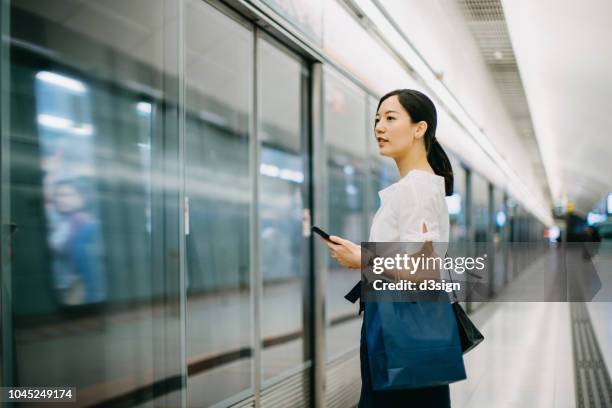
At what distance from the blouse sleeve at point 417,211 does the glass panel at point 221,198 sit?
1954mm

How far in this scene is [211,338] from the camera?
409 centimetres

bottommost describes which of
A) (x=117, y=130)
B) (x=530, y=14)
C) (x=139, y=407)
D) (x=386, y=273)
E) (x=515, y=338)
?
(x=515, y=338)

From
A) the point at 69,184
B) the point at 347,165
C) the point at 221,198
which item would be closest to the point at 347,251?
the point at 69,184

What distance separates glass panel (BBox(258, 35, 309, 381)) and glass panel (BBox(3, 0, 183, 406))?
2.94 ft

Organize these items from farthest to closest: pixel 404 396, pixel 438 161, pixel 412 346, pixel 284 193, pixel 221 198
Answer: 1. pixel 284 193
2. pixel 221 198
3. pixel 438 161
4. pixel 404 396
5. pixel 412 346

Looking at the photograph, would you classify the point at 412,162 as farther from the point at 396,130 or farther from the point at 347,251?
the point at 347,251

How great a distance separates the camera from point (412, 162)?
62.6 inches

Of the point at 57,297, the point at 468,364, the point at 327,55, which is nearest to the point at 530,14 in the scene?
the point at 327,55

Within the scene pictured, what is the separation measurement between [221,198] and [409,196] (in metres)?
2.32

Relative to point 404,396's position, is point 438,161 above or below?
above

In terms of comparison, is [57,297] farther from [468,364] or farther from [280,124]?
[468,364]

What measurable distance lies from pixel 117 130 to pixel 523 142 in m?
12.2

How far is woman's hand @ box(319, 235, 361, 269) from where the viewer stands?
151 centimetres

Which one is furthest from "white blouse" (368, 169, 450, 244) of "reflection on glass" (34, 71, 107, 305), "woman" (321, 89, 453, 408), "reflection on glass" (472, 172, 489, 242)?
"reflection on glass" (472, 172, 489, 242)
